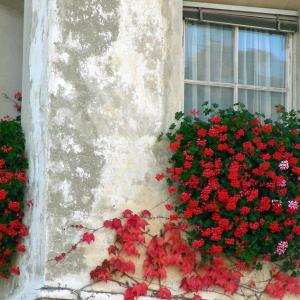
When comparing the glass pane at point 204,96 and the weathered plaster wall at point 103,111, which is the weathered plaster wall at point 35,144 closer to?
the weathered plaster wall at point 103,111

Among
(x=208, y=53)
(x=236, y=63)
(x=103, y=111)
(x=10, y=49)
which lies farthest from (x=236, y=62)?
(x=10, y=49)

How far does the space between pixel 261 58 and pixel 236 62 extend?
29cm

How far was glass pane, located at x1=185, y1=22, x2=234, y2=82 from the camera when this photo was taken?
38.9 feet

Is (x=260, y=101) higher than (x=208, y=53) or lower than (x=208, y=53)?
lower

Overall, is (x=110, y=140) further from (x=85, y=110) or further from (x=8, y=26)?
(x=8, y=26)

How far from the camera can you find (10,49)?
1228 centimetres

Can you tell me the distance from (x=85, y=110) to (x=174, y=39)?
3.60 ft

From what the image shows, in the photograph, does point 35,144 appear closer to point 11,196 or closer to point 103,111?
point 11,196

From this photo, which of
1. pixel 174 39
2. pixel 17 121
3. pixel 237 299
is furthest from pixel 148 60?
pixel 237 299

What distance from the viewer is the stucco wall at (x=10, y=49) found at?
12133 millimetres

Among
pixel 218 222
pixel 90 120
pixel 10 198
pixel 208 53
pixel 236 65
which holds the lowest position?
pixel 218 222

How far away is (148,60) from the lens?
36.5 ft

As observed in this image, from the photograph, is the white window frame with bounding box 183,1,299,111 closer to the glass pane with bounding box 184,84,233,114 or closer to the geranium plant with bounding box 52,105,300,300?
the glass pane with bounding box 184,84,233,114

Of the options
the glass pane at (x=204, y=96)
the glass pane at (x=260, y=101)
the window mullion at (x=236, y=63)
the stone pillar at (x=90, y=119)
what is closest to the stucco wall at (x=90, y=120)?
the stone pillar at (x=90, y=119)
